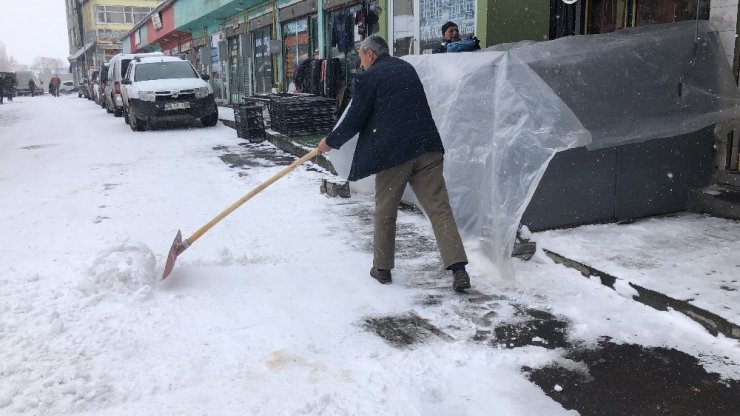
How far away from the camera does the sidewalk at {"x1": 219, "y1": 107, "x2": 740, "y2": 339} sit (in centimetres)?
363

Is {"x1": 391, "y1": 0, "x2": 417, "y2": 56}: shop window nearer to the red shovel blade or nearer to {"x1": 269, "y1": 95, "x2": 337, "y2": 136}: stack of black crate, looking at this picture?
{"x1": 269, "y1": 95, "x2": 337, "y2": 136}: stack of black crate

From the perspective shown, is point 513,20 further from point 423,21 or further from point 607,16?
point 423,21

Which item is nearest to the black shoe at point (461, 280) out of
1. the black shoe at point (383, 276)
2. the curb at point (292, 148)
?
the black shoe at point (383, 276)

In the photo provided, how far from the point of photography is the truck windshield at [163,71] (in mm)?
16188

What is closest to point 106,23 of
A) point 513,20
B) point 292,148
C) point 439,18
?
point 292,148

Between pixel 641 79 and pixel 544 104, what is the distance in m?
1.37

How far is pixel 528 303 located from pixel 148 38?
41.9 metres

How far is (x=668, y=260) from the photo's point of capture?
4453 millimetres

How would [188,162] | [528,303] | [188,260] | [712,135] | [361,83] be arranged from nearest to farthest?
[528,303] → [361,83] → [188,260] → [712,135] → [188,162]

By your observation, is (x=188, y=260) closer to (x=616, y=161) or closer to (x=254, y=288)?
(x=254, y=288)

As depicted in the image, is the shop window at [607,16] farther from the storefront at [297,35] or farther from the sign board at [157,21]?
the sign board at [157,21]

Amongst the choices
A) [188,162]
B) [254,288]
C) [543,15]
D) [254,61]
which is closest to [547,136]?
[254,288]

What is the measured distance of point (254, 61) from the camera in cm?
2214

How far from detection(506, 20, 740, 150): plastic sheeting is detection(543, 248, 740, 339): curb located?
4.07 feet
